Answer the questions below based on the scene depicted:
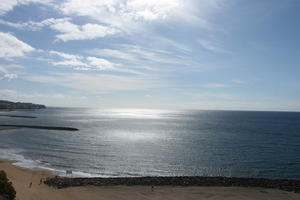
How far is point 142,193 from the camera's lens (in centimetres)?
2705

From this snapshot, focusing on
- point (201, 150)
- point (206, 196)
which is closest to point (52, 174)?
point (206, 196)

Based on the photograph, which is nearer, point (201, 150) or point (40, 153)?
point (40, 153)

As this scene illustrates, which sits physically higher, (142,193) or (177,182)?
(177,182)

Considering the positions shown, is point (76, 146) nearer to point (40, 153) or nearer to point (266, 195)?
point (40, 153)

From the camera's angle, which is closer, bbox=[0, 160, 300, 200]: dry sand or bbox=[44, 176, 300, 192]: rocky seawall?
bbox=[0, 160, 300, 200]: dry sand

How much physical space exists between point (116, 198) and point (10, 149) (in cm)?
3996

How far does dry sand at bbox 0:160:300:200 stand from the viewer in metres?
25.4

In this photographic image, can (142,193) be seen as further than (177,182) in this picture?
No

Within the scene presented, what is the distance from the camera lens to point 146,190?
92.2 ft

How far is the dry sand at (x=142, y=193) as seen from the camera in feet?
83.4

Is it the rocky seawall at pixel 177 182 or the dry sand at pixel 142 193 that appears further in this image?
the rocky seawall at pixel 177 182

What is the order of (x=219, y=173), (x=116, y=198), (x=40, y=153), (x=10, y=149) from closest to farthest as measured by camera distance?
(x=116, y=198) < (x=219, y=173) < (x=40, y=153) < (x=10, y=149)

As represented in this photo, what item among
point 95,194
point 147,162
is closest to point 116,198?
point 95,194

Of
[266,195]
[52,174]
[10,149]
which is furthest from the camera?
[10,149]
